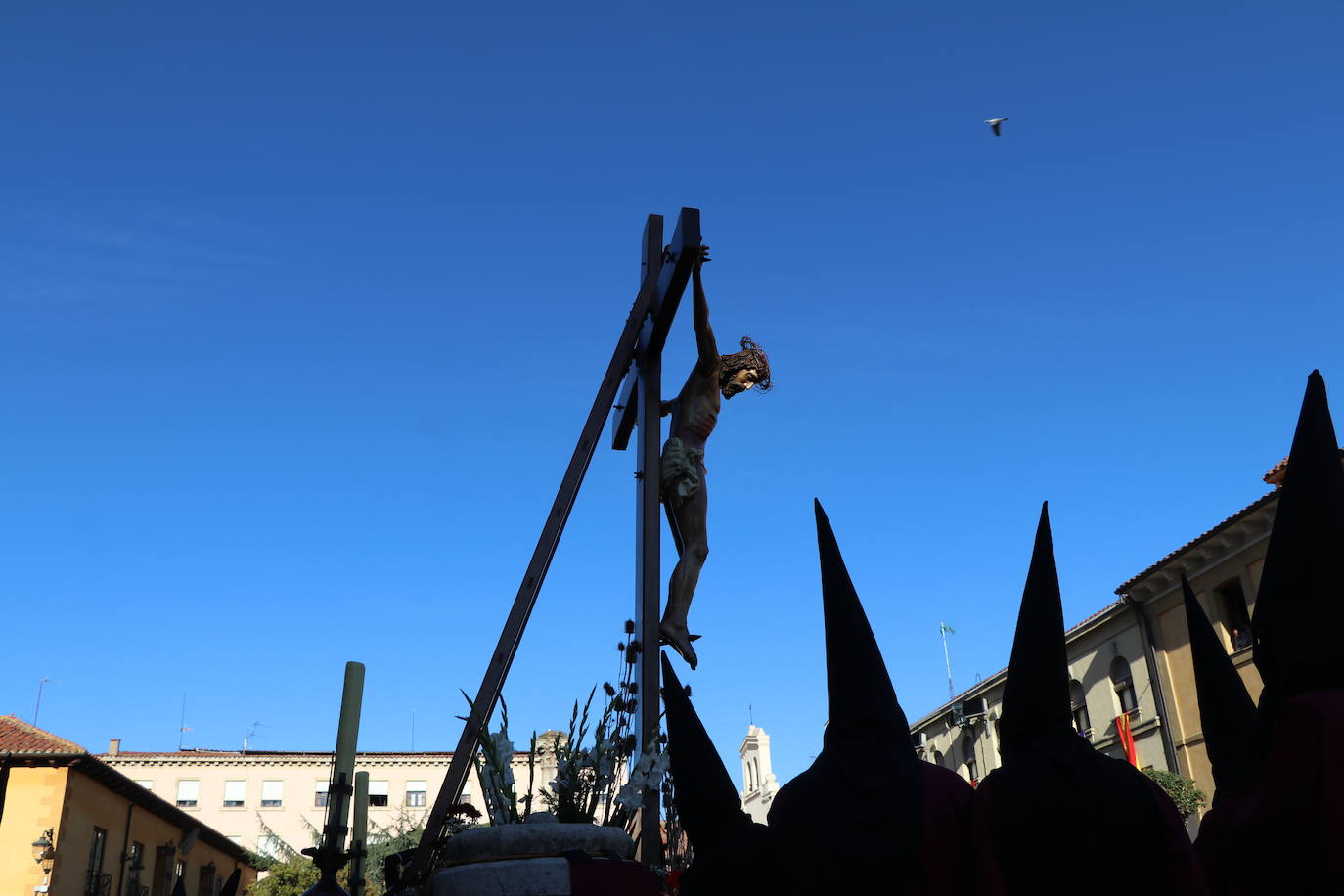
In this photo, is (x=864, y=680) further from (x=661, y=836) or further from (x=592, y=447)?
(x=592, y=447)

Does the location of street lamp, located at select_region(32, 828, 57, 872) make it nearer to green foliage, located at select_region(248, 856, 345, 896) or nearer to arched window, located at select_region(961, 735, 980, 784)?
green foliage, located at select_region(248, 856, 345, 896)

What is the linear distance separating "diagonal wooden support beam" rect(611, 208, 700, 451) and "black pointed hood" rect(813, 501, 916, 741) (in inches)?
123

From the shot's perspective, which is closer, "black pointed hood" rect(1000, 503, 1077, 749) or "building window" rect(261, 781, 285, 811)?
"black pointed hood" rect(1000, 503, 1077, 749)

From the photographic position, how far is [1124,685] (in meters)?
27.8

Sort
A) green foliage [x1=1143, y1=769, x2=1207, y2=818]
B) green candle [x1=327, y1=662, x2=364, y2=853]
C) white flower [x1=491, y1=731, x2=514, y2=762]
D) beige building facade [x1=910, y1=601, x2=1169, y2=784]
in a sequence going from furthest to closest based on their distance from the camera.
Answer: beige building facade [x1=910, y1=601, x2=1169, y2=784], green foliage [x1=1143, y1=769, x2=1207, y2=818], green candle [x1=327, y1=662, x2=364, y2=853], white flower [x1=491, y1=731, x2=514, y2=762]

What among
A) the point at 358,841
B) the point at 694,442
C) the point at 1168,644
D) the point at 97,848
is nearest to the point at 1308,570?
the point at 694,442

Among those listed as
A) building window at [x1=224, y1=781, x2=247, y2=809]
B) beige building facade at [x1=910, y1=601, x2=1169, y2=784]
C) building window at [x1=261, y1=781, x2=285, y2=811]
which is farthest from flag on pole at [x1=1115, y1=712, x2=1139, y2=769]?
building window at [x1=224, y1=781, x2=247, y2=809]

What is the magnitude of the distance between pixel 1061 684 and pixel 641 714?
2826 mm

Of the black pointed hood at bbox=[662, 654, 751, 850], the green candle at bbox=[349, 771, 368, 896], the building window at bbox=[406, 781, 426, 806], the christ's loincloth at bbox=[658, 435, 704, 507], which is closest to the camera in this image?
the black pointed hood at bbox=[662, 654, 751, 850]

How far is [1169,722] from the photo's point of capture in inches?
1013

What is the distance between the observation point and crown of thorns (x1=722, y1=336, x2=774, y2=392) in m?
6.66

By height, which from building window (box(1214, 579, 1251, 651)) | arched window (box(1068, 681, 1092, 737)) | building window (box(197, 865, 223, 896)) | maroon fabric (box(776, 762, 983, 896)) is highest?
building window (box(1214, 579, 1251, 651))

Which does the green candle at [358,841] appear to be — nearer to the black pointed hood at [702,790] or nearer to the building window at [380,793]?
the black pointed hood at [702,790]

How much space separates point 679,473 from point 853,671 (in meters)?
3.11
